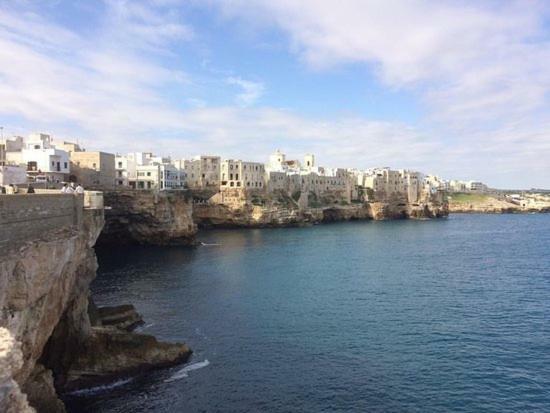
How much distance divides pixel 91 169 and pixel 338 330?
63.4 meters

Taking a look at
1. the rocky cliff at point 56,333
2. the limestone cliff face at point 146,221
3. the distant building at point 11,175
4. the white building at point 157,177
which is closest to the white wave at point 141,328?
the rocky cliff at point 56,333

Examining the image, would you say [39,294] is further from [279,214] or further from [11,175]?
[279,214]

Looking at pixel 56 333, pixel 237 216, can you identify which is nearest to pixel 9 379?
pixel 56 333

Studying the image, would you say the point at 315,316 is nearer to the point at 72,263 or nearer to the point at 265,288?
the point at 265,288

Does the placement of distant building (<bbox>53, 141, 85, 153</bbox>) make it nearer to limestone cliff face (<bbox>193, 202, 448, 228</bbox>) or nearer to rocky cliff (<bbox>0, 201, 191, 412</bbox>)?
limestone cliff face (<bbox>193, 202, 448, 228</bbox>)

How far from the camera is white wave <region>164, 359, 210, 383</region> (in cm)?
2927

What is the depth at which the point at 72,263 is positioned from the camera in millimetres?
26219

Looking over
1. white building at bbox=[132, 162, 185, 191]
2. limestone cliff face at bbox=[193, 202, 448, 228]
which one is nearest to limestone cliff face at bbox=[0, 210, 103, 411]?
white building at bbox=[132, 162, 185, 191]

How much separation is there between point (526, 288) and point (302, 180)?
10414 centimetres

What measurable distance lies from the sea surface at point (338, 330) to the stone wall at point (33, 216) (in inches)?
382

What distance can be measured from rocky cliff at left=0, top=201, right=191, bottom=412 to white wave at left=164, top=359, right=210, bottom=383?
0.98 metres

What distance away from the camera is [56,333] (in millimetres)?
27469

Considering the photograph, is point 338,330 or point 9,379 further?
point 338,330

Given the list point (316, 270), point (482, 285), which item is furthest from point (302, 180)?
point (482, 285)
